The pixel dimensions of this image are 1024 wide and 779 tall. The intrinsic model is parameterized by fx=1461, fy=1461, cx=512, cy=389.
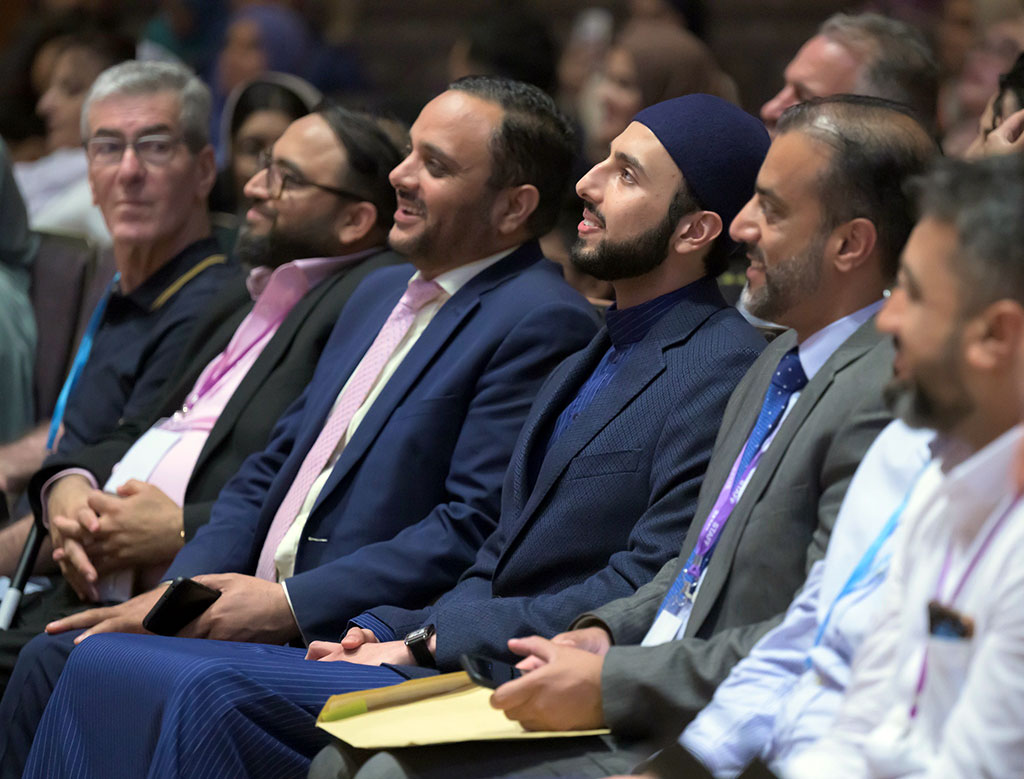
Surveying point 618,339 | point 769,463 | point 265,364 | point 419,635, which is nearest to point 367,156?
point 265,364

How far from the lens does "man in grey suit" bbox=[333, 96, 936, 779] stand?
90.4 inches

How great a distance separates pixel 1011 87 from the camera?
10.2 feet

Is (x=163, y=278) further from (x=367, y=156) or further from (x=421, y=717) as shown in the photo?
(x=421, y=717)

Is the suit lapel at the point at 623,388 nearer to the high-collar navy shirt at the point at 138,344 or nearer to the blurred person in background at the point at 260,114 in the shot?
the high-collar navy shirt at the point at 138,344

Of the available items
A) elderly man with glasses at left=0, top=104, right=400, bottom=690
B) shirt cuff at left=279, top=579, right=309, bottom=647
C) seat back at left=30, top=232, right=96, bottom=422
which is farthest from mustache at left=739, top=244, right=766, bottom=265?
seat back at left=30, top=232, right=96, bottom=422

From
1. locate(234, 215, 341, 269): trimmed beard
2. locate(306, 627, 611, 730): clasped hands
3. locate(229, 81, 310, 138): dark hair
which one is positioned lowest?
locate(306, 627, 611, 730): clasped hands

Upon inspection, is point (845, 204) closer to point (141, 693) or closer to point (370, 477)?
point (370, 477)

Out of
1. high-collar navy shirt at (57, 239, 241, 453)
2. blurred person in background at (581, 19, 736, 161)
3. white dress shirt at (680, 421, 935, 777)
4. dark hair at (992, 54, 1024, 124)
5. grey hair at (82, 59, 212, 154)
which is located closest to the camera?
white dress shirt at (680, 421, 935, 777)

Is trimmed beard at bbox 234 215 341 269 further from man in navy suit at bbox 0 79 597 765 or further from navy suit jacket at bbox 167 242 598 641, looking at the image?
navy suit jacket at bbox 167 242 598 641

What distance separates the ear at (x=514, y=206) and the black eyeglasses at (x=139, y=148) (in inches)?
61.7

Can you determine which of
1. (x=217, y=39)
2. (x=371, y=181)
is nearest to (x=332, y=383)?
(x=371, y=181)

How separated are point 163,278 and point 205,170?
419mm

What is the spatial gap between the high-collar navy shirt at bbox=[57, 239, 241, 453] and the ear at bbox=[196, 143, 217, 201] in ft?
0.70

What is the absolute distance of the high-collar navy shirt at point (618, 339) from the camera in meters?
3.01
